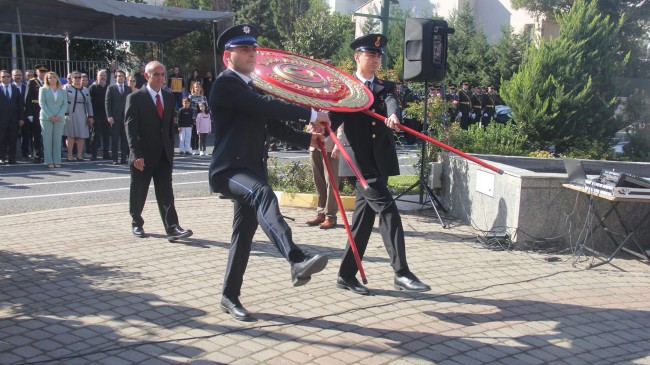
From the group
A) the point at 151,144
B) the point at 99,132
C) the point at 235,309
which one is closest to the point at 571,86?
the point at 151,144

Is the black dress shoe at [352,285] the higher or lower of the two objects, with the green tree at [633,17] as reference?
lower

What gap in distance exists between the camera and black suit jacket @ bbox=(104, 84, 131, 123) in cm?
1419

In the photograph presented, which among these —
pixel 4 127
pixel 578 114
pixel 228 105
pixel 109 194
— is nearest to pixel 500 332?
pixel 228 105

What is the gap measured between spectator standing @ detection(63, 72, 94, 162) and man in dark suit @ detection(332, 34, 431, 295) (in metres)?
10.6

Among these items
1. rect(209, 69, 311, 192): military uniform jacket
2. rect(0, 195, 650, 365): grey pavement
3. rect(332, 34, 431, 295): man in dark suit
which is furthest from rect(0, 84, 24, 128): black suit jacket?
rect(209, 69, 311, 192): military uniform jacket

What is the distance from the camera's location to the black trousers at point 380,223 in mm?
5688

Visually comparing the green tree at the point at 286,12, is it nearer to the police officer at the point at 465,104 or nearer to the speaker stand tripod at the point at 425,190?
the police officer at the point at 465,104

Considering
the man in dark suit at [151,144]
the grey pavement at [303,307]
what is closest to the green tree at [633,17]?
the grey pavement at [303,307]

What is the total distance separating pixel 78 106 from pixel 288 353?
12139mm

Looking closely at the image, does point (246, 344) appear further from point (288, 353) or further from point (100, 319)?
point (100, 319)

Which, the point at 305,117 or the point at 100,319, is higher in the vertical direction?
the point at 305,117

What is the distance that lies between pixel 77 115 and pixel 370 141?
10.9 meters

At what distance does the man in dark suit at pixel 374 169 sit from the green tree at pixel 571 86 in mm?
7386

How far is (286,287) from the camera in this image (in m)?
5.97
